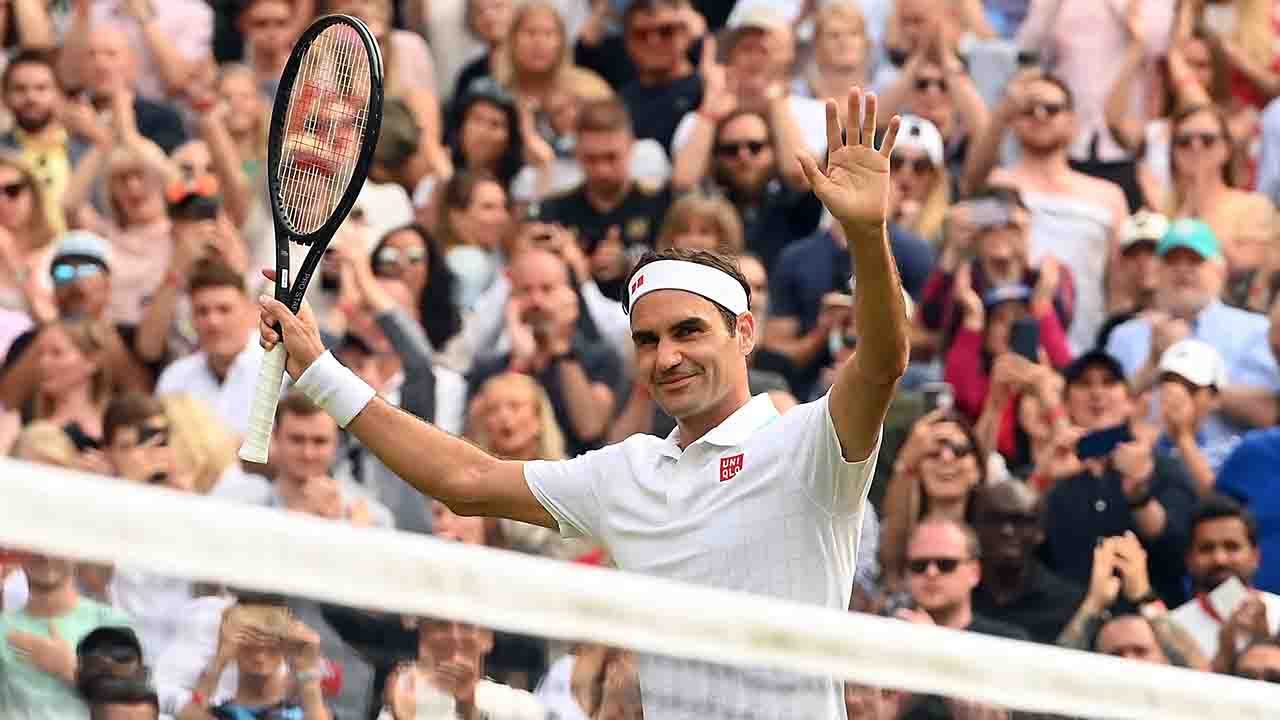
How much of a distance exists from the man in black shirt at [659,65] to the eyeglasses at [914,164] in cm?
108

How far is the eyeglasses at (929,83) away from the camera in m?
12.6

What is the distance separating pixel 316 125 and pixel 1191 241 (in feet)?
18.7

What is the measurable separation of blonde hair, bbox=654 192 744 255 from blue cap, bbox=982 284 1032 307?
105cm

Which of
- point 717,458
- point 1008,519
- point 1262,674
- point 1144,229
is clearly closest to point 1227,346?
point 1144,229

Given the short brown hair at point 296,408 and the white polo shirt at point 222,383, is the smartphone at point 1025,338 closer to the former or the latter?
the short brown hair at point 296,408

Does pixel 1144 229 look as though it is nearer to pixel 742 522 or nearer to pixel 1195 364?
pixel 1195 364

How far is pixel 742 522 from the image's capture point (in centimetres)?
586

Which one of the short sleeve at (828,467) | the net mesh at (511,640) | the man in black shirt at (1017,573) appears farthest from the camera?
the man in black shirt at (1017,573)

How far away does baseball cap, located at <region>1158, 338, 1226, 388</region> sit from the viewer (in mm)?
10992

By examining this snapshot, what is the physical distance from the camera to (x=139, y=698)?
18.1 ft

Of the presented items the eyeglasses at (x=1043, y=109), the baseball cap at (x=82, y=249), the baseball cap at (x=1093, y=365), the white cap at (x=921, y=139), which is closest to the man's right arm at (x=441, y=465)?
the baseball cap at (x=1093, y=365)

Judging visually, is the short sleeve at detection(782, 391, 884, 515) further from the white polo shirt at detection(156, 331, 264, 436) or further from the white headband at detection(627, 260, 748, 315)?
the white polo shirt at detection(156, 331, 264, 436)

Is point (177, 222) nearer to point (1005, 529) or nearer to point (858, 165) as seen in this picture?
point (1005, 529)

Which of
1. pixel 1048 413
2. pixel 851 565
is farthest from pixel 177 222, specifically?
pixel 851 565
